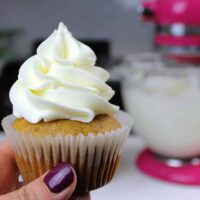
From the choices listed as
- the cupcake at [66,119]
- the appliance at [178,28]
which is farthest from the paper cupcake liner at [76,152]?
the appliance at [178,28]

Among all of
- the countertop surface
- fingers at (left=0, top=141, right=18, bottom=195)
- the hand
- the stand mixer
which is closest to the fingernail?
the hand

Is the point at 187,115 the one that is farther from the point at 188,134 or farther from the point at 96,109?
the point at 96,109

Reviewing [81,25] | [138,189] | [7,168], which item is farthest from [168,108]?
[81,25]

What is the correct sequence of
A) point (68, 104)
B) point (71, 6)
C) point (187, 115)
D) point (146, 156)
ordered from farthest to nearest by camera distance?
point (71, 6), point (146, 156), point (187, 115), point (68, 104)

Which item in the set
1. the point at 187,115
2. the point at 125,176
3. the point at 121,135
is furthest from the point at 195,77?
the point at 121,135

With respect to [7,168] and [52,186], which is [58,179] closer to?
[52,186]

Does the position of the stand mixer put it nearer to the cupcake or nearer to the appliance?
the appliance
